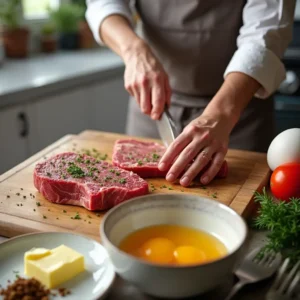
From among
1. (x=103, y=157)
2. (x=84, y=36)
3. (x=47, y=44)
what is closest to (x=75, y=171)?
(x=103, y=157)

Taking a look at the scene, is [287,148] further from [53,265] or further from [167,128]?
[53,265]

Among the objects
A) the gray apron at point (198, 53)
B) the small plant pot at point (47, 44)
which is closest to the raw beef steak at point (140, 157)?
the gray apron at point (198, 53)

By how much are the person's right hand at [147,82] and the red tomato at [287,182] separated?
0.43 meters

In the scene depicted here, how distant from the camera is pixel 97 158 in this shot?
1.43 meters

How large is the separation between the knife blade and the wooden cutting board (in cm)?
15

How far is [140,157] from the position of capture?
54.2 inches

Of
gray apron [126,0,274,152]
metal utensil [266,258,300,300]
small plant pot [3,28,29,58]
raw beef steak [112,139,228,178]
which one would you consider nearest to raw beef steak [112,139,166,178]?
raw beef steak [112,139,228,178]

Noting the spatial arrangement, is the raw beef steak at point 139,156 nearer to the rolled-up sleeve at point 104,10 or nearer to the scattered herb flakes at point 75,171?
the scattered herb flakes at point 75,171

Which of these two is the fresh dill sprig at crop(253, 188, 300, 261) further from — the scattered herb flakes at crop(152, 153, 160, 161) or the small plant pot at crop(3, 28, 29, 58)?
the small plant pot at crop(3, 28, 29, 58)

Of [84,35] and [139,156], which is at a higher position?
[139,156]

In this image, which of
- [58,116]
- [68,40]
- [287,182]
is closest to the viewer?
[287,182]

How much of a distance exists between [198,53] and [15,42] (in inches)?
61.5

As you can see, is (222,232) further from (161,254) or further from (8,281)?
(8,281)

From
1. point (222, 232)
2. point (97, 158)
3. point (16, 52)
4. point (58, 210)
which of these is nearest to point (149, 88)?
point (97, 158)
